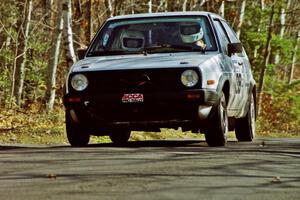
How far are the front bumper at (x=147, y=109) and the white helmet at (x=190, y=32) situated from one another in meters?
1.05

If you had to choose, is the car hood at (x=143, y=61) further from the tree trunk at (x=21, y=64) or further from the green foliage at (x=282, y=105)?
the green foliage at (x=282, y=105)

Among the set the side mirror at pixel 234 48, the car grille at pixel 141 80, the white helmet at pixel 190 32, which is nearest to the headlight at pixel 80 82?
the car grille at pixel 141 80

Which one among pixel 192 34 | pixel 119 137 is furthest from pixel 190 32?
pixel 119 137

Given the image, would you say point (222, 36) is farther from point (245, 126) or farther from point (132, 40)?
point (245, 126)

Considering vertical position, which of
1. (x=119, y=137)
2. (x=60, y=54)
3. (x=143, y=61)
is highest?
(x=143, y=61)

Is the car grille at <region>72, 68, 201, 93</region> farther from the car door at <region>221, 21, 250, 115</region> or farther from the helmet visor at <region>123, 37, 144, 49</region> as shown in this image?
the car door at <region>221, 21, 250, 115</region>

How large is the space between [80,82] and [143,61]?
2.61ft

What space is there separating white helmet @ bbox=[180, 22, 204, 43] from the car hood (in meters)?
0.37

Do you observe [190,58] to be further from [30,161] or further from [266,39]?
[266,39]

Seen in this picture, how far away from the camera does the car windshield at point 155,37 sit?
1109 cm

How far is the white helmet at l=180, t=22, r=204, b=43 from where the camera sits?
440 inches

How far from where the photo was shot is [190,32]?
11266 mm

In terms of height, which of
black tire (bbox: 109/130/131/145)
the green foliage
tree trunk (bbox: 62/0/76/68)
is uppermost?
tree trunk (bbox: 62/0/76/68)

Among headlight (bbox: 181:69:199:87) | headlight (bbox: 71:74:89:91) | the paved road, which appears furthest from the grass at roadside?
the paved road
